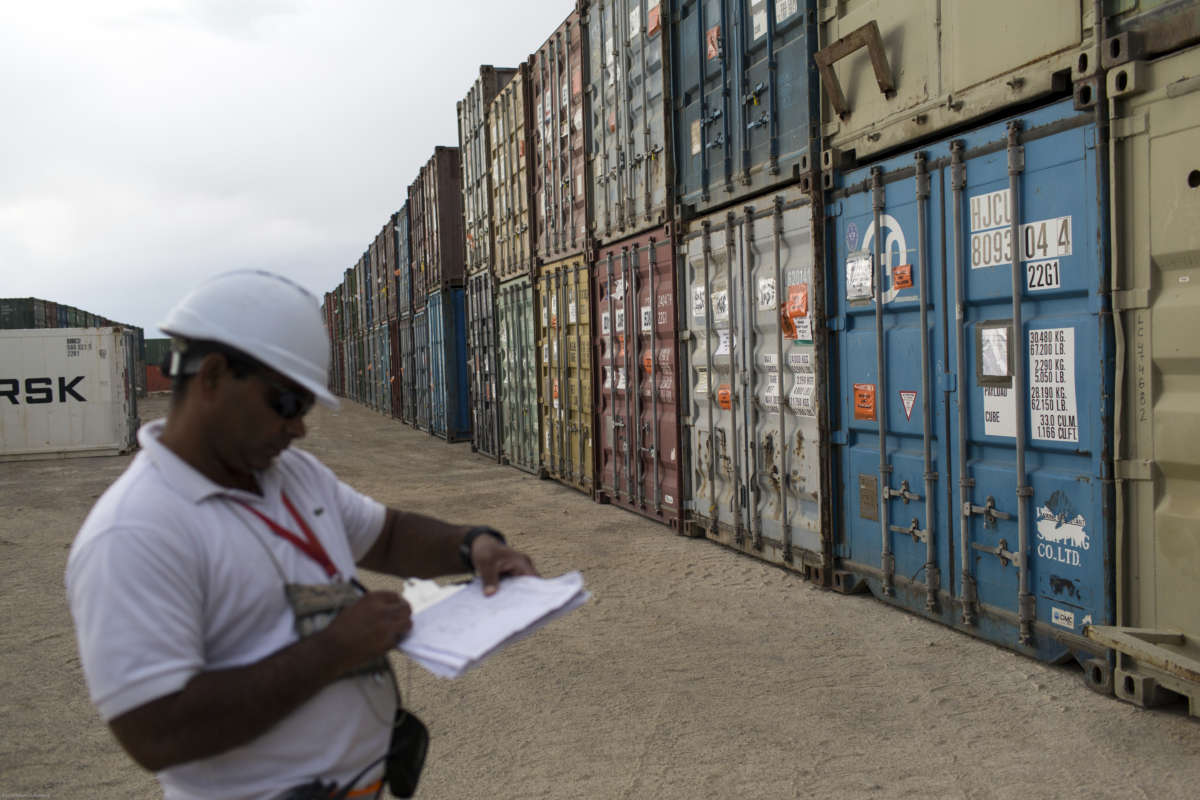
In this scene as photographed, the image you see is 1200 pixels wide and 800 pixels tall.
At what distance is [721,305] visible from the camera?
7812mm

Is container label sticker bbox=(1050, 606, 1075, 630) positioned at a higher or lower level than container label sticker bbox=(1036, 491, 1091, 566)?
lower

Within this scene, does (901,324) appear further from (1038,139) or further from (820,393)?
(1038,139)

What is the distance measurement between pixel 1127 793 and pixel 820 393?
10.7 feet

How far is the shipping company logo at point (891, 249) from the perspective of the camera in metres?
5.63

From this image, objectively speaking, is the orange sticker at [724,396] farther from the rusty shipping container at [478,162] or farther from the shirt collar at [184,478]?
the rusty shipping container at [478,162]

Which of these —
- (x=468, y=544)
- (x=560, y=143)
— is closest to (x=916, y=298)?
(x=468, y=544)

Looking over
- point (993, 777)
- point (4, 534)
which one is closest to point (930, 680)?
point (993, 777)

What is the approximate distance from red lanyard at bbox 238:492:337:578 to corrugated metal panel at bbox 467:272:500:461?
13525mm

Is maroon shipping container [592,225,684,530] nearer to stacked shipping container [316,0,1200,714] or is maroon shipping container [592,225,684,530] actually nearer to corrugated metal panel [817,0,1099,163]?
stacked shipping container [316,0,1200,714]

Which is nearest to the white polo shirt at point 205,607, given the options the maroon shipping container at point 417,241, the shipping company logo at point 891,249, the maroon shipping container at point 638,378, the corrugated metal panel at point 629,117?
the shipping company logo at point 891,249

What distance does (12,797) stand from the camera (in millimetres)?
3910

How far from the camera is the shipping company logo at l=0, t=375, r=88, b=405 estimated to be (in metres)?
18.4

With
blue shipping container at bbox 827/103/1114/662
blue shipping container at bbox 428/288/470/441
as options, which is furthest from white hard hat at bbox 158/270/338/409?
blue shipping container at bbox 428/288/470/441

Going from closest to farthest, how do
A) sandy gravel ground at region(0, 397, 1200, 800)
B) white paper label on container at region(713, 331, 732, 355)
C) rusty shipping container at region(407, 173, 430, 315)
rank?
sandy gravel ground at region(0, 397, 1200, 800)
white paper label on container at region(713, 331, 732, 355)
rusty shipping container at region(407, 173, 430, 315)
